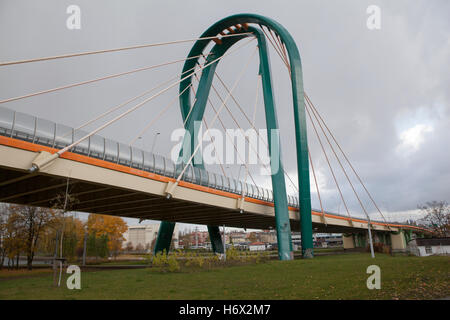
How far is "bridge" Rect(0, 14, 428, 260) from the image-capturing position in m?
16.3

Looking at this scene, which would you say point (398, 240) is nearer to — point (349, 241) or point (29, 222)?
point (349, 241)

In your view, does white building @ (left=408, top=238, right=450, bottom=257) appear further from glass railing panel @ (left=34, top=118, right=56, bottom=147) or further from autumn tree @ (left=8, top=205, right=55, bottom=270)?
autumn tree @ (left=8, top=205, right=55, bottom=270)

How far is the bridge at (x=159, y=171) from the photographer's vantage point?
16281 millimetres

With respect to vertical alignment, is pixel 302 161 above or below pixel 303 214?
above

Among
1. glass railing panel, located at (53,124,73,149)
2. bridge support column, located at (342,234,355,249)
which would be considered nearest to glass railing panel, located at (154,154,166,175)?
glass railing panel, located at (53,124,73,149)

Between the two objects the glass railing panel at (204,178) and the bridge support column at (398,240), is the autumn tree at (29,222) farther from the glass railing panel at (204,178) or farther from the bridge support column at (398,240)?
the bridge support column at (398,240)

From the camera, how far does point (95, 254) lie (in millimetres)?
49188

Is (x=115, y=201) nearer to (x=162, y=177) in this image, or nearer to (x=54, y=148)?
(x=162, y=177)

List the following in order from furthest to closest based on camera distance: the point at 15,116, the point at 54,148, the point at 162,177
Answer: the point at 162,177 → the point at 54,148 → the point at 15,116

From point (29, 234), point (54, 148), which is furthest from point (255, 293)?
point (29, 234)

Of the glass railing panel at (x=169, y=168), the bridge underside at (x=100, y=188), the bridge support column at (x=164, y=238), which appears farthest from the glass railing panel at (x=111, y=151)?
the bridge support column at (x=164, y=238)

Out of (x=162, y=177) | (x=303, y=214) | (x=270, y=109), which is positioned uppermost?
(x=270, y=109)
